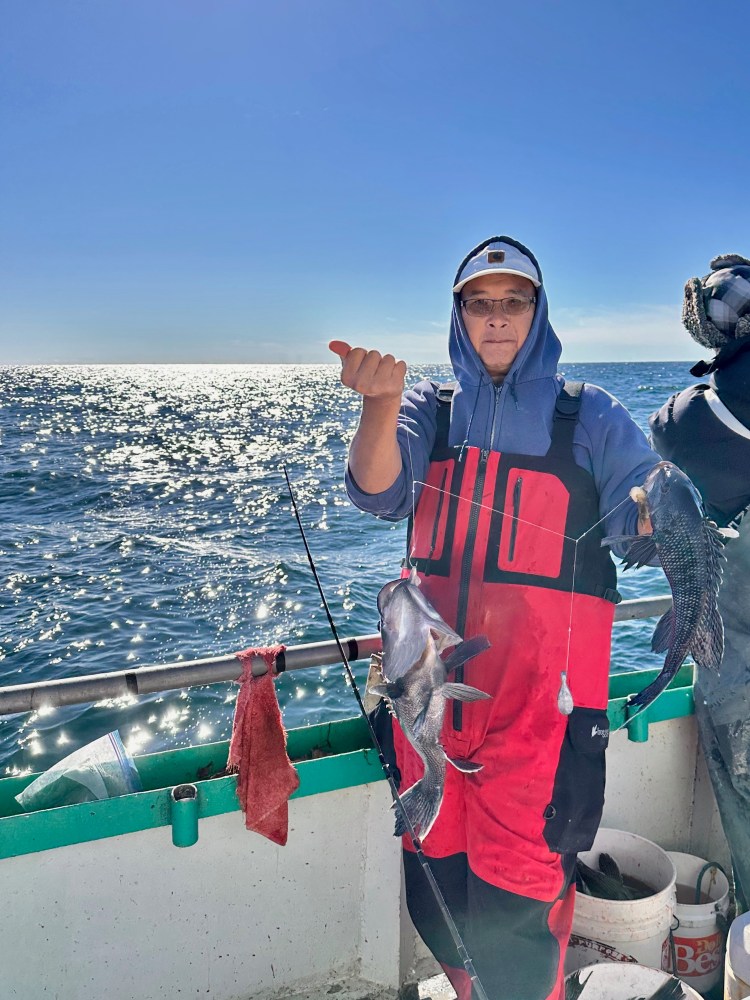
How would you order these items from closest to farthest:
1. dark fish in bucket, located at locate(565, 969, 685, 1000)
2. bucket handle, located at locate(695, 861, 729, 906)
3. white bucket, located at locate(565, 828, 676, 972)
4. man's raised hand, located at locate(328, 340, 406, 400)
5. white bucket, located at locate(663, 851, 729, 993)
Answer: man's raised hand, located at locate(328, 340, 406, 400)
dark fish in bucket, located at locate(565, 969, 685, 1000)
white bucket, located at locate(565, 828, 676, 972)
white bucket, located at locate(663, 851, 729, 993)
bucket handle, located at locate(695, 861, 729, 906)

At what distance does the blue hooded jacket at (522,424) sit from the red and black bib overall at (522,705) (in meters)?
0.06

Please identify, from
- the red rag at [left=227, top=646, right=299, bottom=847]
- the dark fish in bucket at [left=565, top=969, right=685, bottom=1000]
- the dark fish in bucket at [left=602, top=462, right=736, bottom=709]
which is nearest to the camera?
the dark fish in bucket at [left=602, top=462, right=736, bottom=709]

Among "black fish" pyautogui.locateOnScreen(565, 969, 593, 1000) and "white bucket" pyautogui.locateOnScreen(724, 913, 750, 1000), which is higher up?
"white bucket" pyautogui.locateOnScreen(724, 913, 750, 1000)

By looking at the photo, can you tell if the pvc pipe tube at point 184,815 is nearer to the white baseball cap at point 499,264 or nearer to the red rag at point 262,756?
the red rag at point 262,756

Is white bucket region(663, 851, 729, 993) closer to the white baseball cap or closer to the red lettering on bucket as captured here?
the red lettering on bucket

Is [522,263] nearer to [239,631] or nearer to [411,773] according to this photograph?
[411,773]

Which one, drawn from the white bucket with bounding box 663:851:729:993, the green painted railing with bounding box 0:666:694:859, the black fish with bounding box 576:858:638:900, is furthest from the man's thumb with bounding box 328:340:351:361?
the white bucket with bounding box 663:851:729:993

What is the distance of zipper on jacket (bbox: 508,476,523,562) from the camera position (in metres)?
2.61

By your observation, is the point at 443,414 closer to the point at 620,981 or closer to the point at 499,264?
the point at 499,264

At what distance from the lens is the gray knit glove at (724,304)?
3.38 meters

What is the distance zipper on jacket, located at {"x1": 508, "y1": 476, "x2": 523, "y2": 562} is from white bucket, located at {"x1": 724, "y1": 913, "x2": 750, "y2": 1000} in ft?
6.04

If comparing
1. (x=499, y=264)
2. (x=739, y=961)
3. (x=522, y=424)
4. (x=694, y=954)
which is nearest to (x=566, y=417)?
(x=522, y=424)

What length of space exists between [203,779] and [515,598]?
175 cm

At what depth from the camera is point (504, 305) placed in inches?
108
